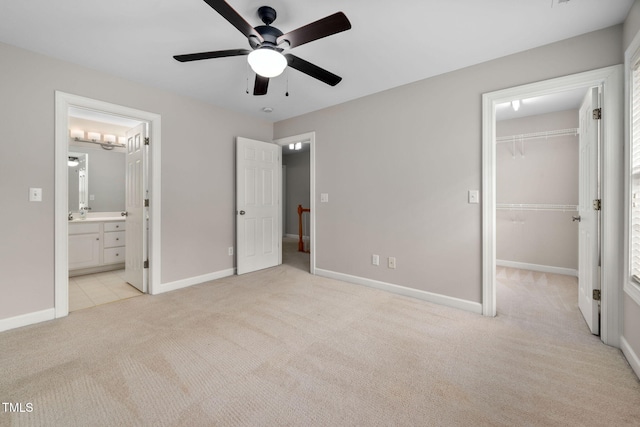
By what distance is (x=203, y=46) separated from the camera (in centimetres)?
233

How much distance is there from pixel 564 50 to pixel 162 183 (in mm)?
4118

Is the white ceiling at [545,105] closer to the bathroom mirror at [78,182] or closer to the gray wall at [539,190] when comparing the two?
the gray wall at [539,190]

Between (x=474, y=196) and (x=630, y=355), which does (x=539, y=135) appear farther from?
(x=630, y=355)

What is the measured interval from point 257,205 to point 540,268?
4.49 meters

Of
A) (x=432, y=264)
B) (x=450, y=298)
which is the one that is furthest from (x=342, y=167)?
(x=450, y=298)

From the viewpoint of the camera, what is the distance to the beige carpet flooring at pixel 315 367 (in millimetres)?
1395

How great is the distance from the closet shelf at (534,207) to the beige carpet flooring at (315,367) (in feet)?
6.49

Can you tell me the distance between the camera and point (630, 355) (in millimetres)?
1801

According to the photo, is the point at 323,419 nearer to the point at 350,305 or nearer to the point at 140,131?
the point at 350,305

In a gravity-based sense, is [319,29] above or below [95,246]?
above

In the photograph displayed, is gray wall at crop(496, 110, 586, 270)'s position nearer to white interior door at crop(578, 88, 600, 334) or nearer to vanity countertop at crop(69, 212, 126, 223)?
white interior door at crop(578, 88, 600, 334)

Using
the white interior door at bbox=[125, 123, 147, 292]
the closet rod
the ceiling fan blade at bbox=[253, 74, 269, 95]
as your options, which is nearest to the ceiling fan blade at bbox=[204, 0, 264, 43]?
the ceiling fan blade at bbox=[253, 74, 269, 95]

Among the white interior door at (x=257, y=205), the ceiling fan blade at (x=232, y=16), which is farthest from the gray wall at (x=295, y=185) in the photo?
the ceiling fan blade at (x=232, y=16)

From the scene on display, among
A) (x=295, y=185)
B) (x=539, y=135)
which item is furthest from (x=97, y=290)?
(x=539, y=135)
